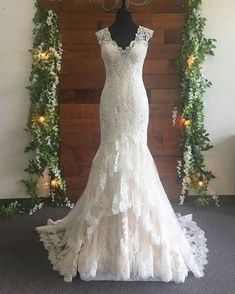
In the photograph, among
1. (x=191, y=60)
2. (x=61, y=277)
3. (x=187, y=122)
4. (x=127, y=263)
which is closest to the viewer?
(x=127, y=263)

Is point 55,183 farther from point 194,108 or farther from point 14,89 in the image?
point 194,108

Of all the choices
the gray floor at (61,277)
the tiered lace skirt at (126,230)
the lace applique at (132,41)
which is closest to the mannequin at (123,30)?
the lace applique at (132,41)

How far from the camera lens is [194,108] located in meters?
3.36

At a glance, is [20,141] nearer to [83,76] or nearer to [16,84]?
[16,84]

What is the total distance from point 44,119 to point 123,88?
1157 millimetres

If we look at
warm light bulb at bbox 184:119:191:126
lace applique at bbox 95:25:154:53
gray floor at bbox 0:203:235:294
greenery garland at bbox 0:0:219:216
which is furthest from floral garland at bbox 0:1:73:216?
warm light bulb at bbox 184:119:191:126

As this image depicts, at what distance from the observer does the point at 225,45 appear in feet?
11.0

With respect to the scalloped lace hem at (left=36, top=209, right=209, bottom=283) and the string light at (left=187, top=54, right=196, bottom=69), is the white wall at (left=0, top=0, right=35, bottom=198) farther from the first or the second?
the string light at (left=187, top=54, right=196, bottom=69)

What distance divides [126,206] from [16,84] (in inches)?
64.4

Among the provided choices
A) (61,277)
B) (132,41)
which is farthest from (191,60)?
(61,277)

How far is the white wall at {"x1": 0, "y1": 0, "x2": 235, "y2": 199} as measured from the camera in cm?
326

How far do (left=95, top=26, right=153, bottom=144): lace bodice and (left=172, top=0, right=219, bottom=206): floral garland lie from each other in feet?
3.29

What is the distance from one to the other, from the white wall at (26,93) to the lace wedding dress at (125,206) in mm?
1186

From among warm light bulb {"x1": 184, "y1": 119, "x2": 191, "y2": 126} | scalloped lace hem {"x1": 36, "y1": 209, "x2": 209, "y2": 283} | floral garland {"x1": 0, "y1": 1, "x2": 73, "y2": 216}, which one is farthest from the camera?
warm light bulb {"x1": 184, "y1": 119, "x2": 191, "y2": 126}
